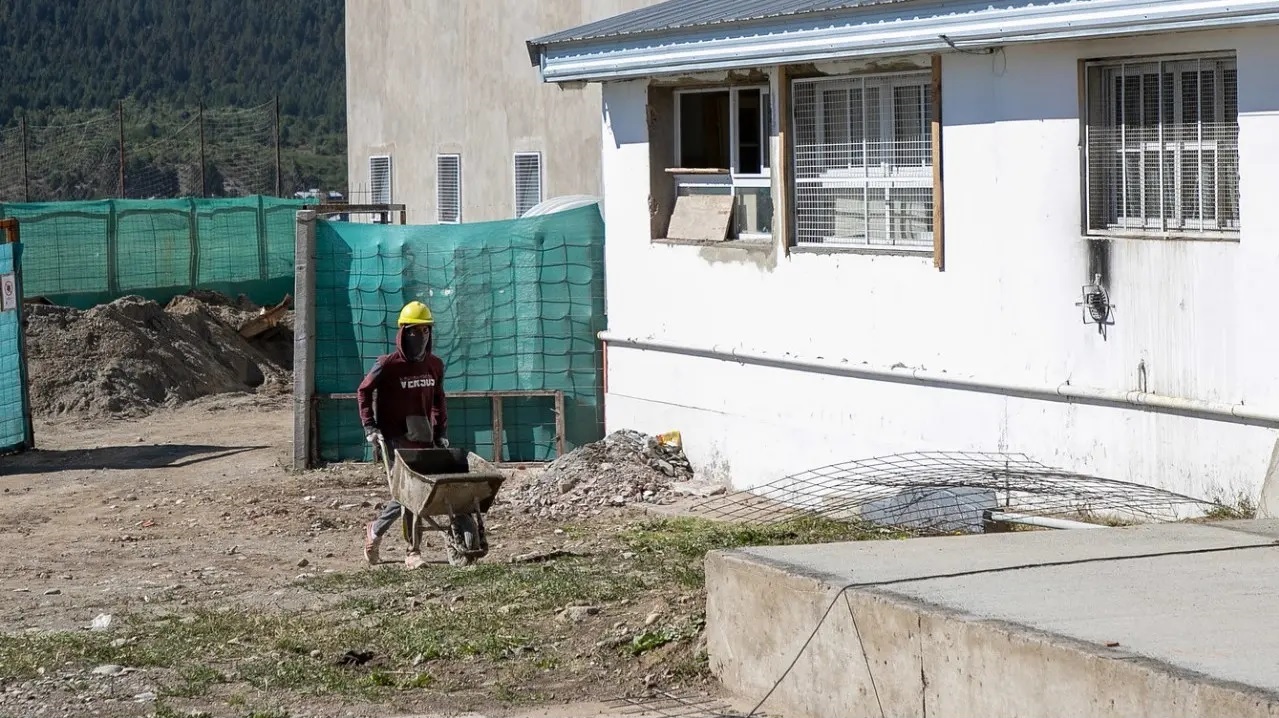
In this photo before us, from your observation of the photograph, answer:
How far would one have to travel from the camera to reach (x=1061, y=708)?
5207 mm

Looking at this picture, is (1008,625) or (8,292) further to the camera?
(8,292)

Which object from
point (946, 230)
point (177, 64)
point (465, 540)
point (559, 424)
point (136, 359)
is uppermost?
point (177, 64)

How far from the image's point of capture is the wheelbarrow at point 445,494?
33.5ft

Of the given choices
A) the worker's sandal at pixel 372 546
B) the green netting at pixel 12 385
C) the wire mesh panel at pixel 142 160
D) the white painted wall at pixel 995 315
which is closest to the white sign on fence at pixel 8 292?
the green netting at pixel 12 385

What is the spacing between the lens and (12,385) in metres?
17.9

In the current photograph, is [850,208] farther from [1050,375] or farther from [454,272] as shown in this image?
[454,272]

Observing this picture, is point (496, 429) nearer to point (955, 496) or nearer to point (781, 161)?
point (781, 161)

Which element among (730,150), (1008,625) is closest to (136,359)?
(730,150)

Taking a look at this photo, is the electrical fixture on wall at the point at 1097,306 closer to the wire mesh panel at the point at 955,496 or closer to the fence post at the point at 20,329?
the wire mesh panel at the point at 955,496

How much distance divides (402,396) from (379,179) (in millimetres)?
16693

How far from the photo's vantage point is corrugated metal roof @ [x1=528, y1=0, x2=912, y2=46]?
1212cm

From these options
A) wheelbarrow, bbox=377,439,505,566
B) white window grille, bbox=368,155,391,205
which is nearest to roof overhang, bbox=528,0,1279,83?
wheelbarrow, bbox=377,439,505,566

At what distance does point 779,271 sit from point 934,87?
2131 millimetres

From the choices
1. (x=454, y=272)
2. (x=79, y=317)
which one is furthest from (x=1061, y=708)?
(x=79, y=317)
